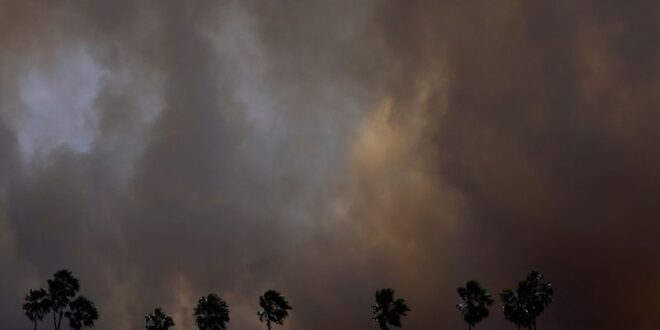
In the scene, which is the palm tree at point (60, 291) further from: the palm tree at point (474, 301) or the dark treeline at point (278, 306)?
the palm tree at point (474, 301)

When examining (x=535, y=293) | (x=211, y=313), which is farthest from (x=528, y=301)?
(x=211, y=313)

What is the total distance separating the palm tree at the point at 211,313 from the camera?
12194 centimetres

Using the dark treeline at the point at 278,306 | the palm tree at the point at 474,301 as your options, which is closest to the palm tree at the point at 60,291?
the dark treeline at the point at 278,306

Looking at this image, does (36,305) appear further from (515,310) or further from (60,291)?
(515,310)

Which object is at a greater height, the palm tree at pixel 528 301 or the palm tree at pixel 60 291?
the palm tree at pixel 60 291

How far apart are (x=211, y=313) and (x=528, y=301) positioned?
56.3 meters

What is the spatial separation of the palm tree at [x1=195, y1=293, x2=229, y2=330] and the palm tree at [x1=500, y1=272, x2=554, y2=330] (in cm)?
5056

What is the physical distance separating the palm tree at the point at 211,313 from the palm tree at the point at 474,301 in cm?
4296

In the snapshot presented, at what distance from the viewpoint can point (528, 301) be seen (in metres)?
112

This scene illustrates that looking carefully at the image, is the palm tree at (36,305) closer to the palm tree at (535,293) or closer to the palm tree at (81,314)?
the palm tree at (81,314)

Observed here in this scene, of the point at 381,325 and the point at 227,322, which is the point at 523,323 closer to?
the point at 381,325

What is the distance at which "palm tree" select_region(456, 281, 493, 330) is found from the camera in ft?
381

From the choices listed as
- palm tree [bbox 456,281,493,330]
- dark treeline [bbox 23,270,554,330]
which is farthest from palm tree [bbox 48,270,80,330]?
palm tree [bbox 456,281,493,330]

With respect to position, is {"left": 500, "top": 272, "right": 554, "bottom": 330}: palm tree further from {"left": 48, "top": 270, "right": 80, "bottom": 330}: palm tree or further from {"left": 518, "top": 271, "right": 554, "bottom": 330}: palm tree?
{"left": 48, "top": 270, "right": 80, "bottom": 330}: palm tree
